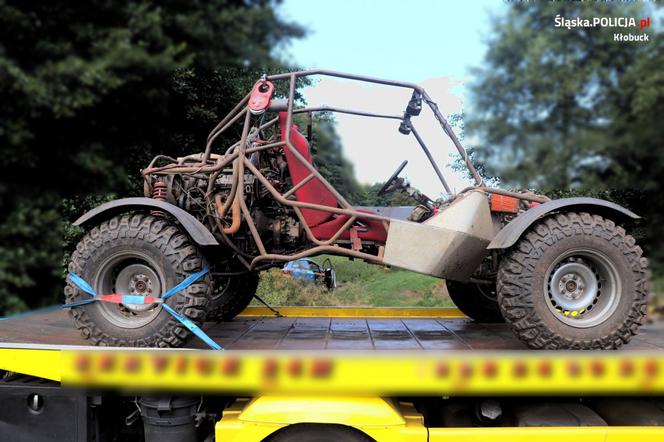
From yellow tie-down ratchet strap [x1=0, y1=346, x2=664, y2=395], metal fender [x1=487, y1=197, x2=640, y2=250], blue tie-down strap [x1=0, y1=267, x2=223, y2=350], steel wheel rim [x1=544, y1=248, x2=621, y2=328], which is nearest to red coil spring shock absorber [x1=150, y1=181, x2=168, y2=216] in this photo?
blue tie-down strap [x1=0, y1=267, x2=223, y2=350]

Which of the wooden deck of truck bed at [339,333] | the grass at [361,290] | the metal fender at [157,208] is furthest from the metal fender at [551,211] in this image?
the grass at [361,290]

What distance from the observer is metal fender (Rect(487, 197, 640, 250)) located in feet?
8.55

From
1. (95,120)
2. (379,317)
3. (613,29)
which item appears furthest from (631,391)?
(95,120)

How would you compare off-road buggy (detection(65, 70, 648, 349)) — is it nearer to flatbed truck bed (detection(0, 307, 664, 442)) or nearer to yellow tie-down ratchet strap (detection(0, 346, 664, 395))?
flatbed truck bed (detection(0, 307, 664, 442))

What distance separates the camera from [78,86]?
9.61ft

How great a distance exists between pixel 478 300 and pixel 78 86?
3.25m

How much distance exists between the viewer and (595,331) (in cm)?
262

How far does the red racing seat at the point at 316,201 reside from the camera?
10.2 ft

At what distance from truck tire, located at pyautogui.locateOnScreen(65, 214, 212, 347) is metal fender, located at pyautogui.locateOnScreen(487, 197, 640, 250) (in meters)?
1.72

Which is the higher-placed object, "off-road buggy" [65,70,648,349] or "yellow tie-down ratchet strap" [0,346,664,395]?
"off-road buggy" [65,70,648,349]

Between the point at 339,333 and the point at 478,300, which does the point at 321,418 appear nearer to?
the point at 339,333

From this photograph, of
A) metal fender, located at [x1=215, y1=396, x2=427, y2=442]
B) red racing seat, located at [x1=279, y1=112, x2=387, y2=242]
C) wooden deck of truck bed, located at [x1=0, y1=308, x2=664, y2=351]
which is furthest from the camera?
red racing seat, located at [x1=279, y1=112, x2=387, y2=242]

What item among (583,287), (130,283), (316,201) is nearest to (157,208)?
(130,283)

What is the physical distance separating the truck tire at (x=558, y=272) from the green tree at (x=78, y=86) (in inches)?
85.3
